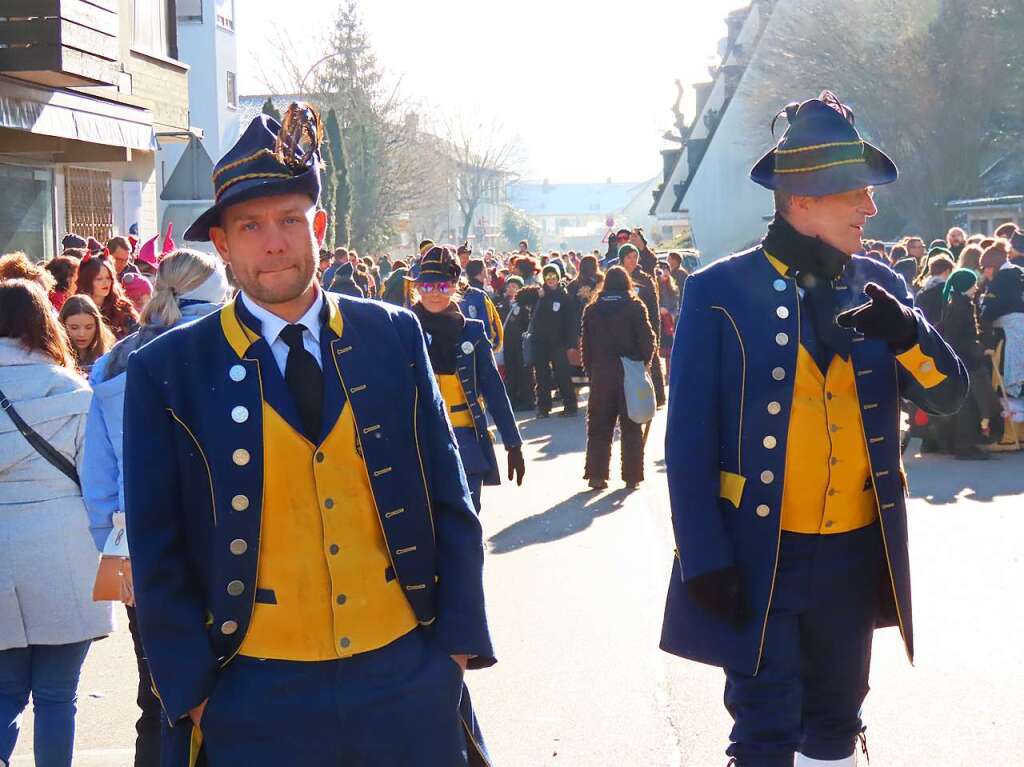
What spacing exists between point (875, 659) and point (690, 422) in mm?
3461

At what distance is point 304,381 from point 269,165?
18.4 inches

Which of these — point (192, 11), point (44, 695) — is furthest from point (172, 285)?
point (192, 11)

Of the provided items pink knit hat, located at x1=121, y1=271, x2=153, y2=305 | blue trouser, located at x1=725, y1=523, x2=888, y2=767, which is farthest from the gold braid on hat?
pink knit hat, located at x1=121, y1=271, x2=153, y2=305

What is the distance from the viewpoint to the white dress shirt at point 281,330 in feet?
10.5

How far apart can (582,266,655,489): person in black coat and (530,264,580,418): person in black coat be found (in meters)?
6.33

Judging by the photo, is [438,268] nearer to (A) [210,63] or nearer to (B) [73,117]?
(B) [73,117]

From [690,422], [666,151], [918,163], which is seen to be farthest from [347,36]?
[690,422]

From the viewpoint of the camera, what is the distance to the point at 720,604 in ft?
13.3

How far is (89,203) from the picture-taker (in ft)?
68.6

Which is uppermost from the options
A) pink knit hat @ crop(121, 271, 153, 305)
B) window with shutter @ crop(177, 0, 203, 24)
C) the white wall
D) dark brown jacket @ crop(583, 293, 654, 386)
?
window with shutter @ crop(177, 0, 203, 24)

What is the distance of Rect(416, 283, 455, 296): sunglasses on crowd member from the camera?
8250 mm

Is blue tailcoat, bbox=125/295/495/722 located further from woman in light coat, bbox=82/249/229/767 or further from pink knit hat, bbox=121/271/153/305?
pink knit hat, bbox=121/271/153/305

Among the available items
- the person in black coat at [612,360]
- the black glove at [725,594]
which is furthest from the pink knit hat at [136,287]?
the black glove at [725,594]

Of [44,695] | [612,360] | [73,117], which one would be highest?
[73,117]
